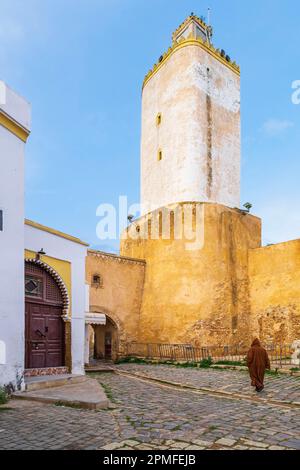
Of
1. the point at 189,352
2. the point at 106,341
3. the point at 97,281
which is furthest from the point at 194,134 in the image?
the point at 106,341

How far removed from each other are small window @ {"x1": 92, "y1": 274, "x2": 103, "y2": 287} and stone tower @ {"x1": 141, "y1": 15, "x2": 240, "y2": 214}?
5359 mm

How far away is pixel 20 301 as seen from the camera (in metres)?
7.97

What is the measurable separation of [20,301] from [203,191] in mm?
14356

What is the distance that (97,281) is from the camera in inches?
773

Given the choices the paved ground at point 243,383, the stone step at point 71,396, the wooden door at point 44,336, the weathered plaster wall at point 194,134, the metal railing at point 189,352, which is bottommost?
the metal railing at point 189,352

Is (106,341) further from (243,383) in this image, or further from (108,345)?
(243,383)

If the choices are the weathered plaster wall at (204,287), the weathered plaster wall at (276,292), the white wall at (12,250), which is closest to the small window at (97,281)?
the weathered plaster wall at (204,287)

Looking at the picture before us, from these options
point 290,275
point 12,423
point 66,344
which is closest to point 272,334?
point 290,275

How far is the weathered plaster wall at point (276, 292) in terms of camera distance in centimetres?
1819

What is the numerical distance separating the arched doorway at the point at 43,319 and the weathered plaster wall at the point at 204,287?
31.5 feet

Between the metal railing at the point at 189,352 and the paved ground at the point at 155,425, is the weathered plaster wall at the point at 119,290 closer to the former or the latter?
the metal railing at the point at 189,352

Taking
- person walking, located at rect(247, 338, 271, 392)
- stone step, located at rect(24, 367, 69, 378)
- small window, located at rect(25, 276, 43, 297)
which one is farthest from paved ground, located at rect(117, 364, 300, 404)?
small window, located at rect(25, 276, 43, 297)

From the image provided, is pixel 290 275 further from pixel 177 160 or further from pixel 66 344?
pixel 66 344

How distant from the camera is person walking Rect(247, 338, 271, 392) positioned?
845cm
